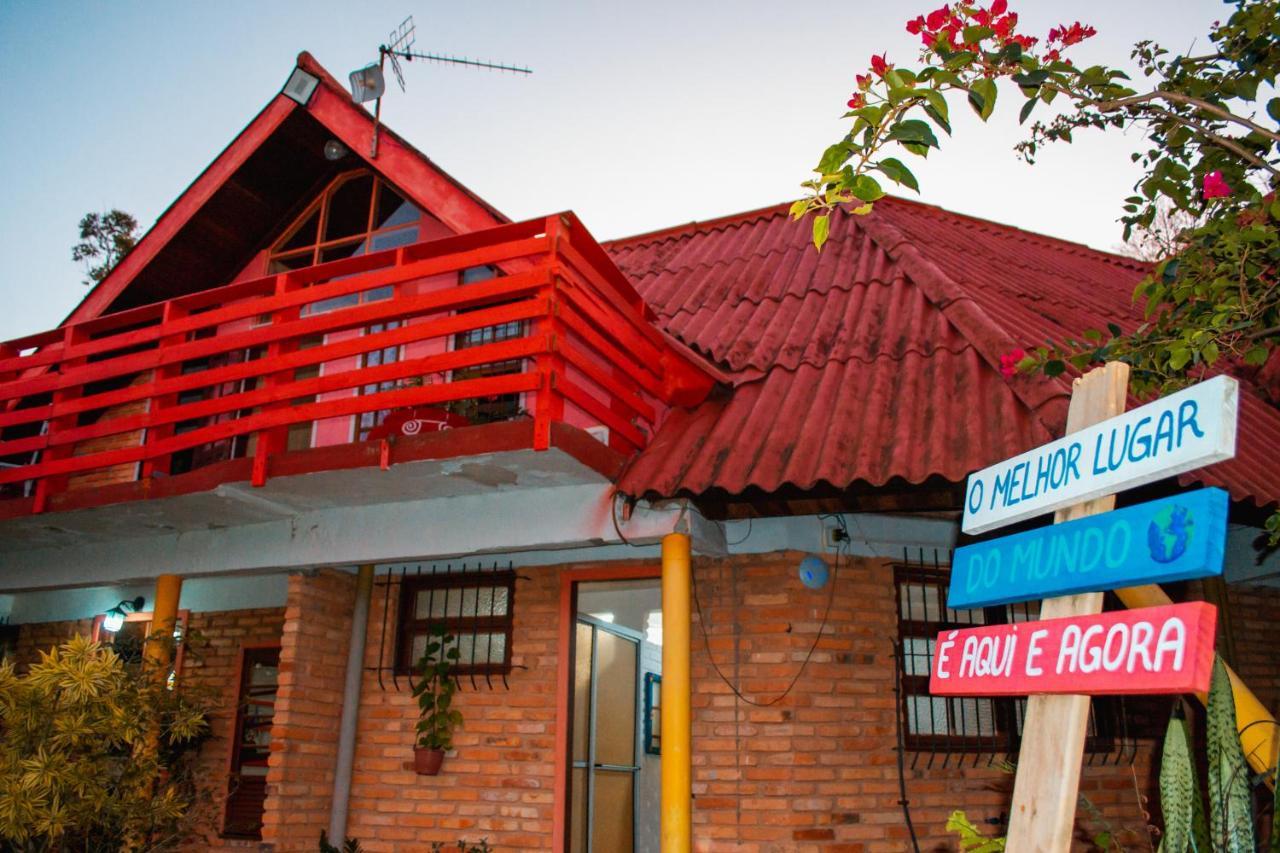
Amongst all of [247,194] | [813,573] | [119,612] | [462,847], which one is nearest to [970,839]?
[813,573]

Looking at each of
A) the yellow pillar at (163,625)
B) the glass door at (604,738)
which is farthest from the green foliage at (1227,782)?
the yellow pillar at (163,625)

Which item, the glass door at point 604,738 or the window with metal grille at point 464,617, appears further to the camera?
the window with metal grille at point 464,617

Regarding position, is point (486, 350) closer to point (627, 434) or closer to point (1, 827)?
point (627, 434)

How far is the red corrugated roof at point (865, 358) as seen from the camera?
231 inches

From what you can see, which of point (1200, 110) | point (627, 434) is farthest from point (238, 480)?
point (1200, 110)

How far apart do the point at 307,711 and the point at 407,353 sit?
3164 millimetres

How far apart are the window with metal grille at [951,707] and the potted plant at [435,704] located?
12.0ft

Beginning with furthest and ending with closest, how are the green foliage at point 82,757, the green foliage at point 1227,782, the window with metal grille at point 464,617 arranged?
the window with metal grille at point 464,617
the green foliage at point 82,757
the green foliage at point 1227,782

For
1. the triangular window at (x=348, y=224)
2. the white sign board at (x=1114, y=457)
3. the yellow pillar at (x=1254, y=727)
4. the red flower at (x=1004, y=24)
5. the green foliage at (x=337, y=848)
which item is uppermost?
the triangular window at (x=348, y=224)

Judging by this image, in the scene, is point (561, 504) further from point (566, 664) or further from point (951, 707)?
point (951, 707)

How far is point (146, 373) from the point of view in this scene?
10.6 meters

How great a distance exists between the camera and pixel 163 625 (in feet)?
26.8

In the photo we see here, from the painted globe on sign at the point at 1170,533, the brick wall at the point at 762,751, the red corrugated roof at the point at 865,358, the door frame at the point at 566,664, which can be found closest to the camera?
the painted globe on sign at the point at 1170,533

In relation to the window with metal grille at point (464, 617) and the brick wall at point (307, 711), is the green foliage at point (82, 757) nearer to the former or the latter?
the brick wall at point (307, 711)
